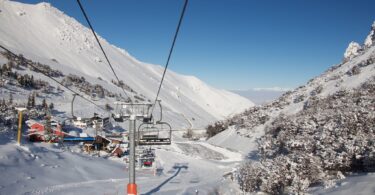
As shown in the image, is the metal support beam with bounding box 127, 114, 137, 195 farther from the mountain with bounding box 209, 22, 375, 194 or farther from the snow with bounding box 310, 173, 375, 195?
the snow with bounding box 310, 173, 375, 195

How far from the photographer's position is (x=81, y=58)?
405ft

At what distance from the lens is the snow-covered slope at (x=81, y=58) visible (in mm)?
103250

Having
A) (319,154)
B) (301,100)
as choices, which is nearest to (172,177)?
(319,154)

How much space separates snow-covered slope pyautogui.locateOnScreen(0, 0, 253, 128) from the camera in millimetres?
103250

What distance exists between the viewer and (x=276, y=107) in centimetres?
4909

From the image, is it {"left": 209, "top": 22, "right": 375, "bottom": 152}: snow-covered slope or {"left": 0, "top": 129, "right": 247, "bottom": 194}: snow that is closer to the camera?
{"left": 0, "top": 129, "right": 247, "bottom": 194}: snow

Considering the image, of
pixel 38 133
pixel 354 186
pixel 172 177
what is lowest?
pixel 172 177

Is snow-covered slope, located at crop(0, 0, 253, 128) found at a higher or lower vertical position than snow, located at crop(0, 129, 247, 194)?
higher

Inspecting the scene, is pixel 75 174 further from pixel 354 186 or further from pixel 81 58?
pixel 81 58

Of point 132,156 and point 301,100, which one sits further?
point 301,100

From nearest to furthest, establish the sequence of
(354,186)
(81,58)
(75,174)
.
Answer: (354,186) → (75,174) → (81,58)

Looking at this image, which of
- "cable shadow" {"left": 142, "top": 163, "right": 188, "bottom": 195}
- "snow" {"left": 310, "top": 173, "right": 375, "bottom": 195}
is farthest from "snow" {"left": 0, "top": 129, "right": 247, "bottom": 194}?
"snow" {"left": 310, "top": 173, "right": 375, "bottom": 195}

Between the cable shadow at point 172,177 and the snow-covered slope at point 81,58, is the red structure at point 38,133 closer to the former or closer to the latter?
the cable shadow at point 172,177

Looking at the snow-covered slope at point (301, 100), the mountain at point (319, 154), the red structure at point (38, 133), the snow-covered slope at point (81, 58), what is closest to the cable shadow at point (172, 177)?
the mountain at point (319, 154)
